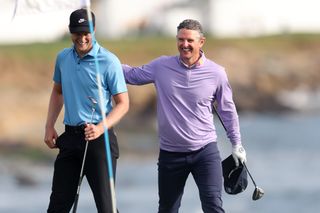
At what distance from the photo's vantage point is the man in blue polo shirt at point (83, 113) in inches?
389

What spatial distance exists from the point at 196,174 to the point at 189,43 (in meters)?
1.08

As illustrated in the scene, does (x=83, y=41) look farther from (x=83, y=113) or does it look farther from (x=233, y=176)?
(x=233, y=176)

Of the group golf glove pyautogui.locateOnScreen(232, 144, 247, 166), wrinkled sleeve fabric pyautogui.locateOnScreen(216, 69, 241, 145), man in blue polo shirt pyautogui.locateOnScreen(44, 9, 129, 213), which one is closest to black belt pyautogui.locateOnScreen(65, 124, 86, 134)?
man in blue polo shirt pyautogui.locateOnScreen(44, 9, 129, 213)

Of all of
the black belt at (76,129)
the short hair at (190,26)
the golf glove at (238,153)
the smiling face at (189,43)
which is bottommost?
the golf glove at (238,153)

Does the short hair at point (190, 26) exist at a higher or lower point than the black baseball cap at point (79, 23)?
lower

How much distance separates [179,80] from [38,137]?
109 feet

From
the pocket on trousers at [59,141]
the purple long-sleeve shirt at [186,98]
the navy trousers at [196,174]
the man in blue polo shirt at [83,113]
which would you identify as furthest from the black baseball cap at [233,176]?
the pocket on trousers at [59,141]

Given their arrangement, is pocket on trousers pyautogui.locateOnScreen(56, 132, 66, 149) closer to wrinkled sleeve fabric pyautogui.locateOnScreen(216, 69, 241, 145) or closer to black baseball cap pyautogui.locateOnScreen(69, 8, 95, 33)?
black baseball cap pyautogui.locateOnScreen(69, 8, 95, 33)

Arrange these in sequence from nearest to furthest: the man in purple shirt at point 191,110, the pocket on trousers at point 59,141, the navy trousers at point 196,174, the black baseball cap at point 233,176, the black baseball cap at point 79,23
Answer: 1. the black baseball cap at point 79,23
2. the pocket on trousers at point 59,141
3. the man in purple shirt at point 191,110
4. the navy trousers at point 196,174
5. the black baseball cap at point 233,176

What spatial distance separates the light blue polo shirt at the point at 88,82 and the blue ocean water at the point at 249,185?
17019 millimetres

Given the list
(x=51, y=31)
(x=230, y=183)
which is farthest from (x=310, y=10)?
(x=230, y=183)

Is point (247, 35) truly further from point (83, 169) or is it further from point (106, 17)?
Result: point (83, 169)

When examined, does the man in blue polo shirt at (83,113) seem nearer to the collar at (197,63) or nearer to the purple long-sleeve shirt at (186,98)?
the purple long-sleeve shirt at (186,98)

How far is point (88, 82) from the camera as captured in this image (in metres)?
9.91
